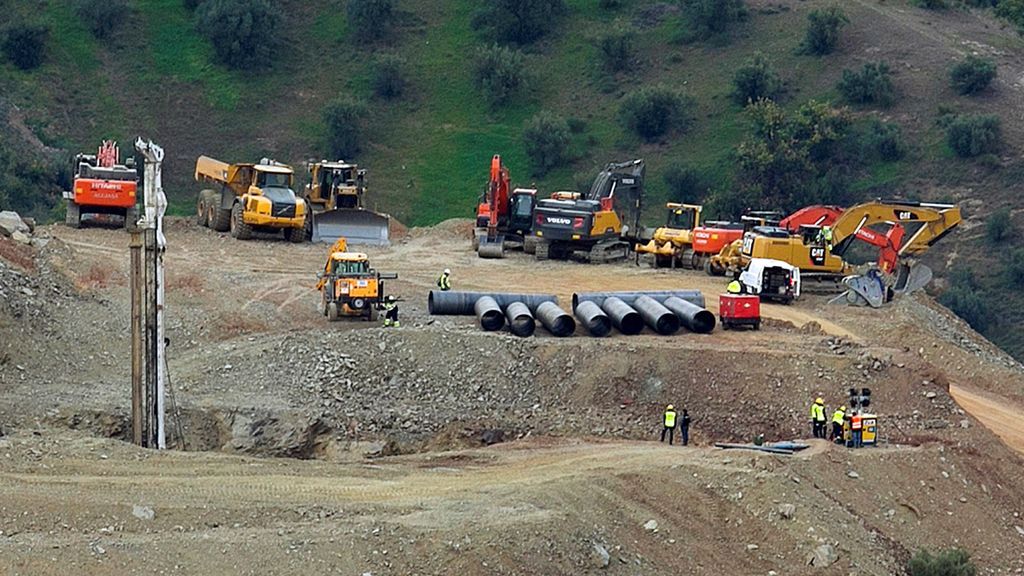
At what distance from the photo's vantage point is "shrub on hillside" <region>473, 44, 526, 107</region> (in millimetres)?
67688

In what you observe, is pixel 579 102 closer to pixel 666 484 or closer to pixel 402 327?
pixel 402 327

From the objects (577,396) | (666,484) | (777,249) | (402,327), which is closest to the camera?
(666,484)

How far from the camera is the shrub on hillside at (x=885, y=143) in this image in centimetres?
6066

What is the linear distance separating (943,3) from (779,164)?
58.3 feet

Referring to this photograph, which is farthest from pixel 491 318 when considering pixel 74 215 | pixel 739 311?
pixel 74 215

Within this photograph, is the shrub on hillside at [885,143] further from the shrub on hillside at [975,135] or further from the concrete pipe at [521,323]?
the concrete pipe at [521,323]

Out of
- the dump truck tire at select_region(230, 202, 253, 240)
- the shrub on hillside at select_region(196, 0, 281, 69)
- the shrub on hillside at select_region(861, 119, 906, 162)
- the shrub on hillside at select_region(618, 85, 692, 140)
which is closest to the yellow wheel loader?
the dump truck tire at select_region(230, 202, 253, 240)

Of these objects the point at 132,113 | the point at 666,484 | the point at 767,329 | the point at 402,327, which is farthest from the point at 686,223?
the point at 132,113

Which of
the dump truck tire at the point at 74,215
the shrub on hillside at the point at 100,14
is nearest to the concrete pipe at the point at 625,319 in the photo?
the dump truck tire at the point at 74,215

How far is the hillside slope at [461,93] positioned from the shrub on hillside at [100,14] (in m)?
0.49

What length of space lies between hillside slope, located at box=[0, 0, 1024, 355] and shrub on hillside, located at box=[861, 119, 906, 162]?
0.53 m

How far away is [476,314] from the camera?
109 ft

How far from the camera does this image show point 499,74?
2657 inches

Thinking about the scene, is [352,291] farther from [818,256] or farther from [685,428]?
[818,256]
